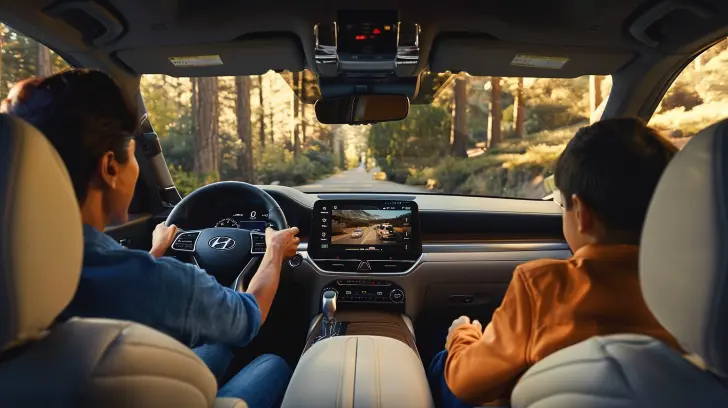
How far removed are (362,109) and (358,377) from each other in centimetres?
249

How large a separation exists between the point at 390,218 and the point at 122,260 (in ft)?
8.15

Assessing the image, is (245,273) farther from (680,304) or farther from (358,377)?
(680,304)

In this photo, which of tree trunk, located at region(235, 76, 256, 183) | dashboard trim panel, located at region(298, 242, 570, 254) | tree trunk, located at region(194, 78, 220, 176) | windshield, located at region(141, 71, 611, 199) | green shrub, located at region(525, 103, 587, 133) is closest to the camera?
dashboard trim panel, located at region(298, 242, 570, 254)

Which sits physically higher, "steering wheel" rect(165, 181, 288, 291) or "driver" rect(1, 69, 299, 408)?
"driver" rect(1, 69, 299, 408)

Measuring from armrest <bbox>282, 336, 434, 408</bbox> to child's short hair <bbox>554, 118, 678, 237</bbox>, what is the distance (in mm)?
907

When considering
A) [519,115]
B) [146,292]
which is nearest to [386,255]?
[146,292]

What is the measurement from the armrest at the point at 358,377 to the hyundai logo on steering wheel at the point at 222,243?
1.01m

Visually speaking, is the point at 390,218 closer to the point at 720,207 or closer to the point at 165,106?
the point at 720,207

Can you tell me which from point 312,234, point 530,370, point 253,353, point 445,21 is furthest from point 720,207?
point 253,353

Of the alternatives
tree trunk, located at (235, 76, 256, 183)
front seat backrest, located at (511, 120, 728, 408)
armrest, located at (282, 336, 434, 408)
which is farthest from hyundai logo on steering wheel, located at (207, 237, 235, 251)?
tree trunk, located at (235, 76, 256, 183)

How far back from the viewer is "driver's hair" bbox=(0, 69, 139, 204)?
1498 millimetres

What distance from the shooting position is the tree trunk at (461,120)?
18766 millimetres

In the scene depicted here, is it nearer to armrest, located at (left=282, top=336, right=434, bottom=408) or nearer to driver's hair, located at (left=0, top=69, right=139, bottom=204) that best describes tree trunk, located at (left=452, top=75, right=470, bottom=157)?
armrest, located at (left=282, top=336, right=434, bottom=408)

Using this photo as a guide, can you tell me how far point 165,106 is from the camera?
14.8m
